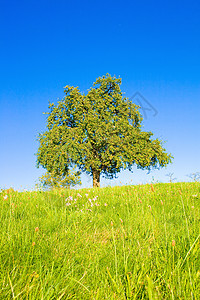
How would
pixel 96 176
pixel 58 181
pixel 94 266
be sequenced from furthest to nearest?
1. pixel 96 176
2. pixel 58 181
3. pixel 94 266

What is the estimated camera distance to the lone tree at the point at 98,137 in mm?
26328

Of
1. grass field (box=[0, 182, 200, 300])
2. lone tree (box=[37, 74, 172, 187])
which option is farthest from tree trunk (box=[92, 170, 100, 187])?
grass field (box=[0, 182, 200, 300])

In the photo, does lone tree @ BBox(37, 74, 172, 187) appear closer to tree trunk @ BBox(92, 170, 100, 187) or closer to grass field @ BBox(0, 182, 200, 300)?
tree trunk @ BBox(92, 170, 100, 187)

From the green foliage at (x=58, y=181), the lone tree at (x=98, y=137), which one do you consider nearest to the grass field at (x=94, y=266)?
the green foliage at (x=58, y=181)

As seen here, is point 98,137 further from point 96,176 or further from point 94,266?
point 94,266

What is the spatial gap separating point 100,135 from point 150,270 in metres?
24.4

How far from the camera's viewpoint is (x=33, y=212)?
4785 mm

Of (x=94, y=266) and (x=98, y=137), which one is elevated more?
(x=98, y=137)

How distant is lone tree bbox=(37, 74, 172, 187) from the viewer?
26.3 metres

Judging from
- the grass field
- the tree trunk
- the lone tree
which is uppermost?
the lone tree

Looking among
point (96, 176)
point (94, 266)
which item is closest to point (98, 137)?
point (96, 176)

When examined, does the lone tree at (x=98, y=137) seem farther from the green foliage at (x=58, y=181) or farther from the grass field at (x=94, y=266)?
the grass field at (x=94, y=266)

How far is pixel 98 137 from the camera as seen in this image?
26.5 m

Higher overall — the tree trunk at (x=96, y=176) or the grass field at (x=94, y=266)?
the tree trunk at (x=96, y=176)
